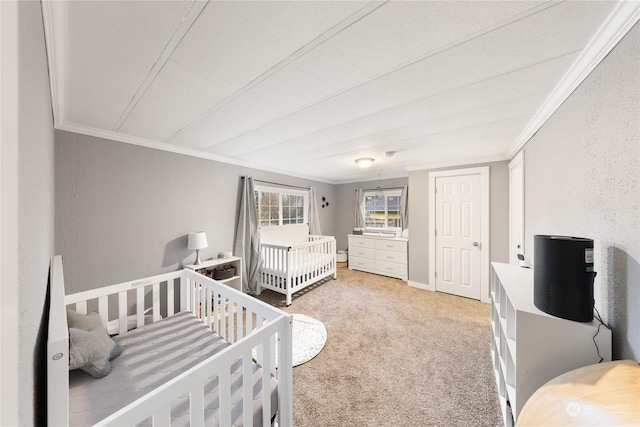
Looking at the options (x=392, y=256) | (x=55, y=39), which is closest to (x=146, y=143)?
(x=55, y=39)

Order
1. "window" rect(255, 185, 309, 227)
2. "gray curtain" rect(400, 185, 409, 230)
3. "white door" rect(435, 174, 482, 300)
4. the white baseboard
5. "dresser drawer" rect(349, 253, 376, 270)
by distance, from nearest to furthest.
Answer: "white door" rect(435, 174, 482, 300)
the white baseboard
"window" rect(255, 185, 309, 227)
"dresser drawer" rect(349, 253, 376, 270)
"gray curtain" rect(400, 185, 409, 230)

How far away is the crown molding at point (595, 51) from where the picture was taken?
0.86 meters

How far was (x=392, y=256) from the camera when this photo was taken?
4.26 meters

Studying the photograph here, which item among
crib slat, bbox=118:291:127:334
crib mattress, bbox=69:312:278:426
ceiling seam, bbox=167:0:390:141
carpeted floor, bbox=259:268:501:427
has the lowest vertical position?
carpeted floor, bbox=259:268:501:427

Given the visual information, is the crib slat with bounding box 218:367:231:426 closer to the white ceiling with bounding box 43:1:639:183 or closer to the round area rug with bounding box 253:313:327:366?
the round area rug with bounding box 253:313:327:366

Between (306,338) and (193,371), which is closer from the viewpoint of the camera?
(193,371)

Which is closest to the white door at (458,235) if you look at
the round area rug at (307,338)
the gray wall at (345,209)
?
the gray wall at (345,209)

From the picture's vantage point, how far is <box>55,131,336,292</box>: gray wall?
2018 millimetres

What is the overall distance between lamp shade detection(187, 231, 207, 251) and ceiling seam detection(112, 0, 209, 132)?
1.49m

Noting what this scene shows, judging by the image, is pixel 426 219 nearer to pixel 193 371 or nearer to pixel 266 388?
pixel 266 388

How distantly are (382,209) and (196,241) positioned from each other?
12.8 feet

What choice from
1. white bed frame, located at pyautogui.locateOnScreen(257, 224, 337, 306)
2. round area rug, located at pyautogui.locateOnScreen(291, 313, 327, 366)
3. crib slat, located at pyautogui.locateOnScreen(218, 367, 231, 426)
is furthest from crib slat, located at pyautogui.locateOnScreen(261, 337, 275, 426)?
white bed frame, located at pyautogui.locateOnScreen(257, 224, 337, 306)

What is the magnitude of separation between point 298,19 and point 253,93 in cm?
64

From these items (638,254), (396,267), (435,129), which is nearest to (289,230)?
(396,267)
